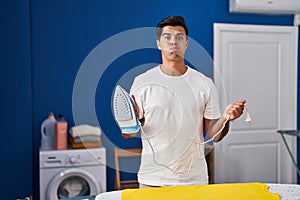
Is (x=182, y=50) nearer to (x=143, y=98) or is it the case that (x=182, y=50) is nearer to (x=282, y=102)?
(x=143, y=98)

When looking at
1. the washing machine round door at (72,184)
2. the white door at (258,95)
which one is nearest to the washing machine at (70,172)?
the washing machine round door at (72,184)

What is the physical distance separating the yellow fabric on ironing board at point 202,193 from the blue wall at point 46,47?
1516mm

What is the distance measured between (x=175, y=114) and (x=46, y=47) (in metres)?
1.93

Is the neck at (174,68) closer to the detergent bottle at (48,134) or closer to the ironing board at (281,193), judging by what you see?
the ironing board at (281,193)

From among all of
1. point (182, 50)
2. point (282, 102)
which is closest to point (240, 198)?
point (182, 50)

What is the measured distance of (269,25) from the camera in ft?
10.6

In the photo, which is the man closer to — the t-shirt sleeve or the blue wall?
the t-shirt sleeve

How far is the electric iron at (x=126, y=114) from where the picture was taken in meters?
1.21

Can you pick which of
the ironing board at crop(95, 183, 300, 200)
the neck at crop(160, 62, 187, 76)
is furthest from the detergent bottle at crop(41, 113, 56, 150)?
the neck at crop(160, 62, 187, 76)

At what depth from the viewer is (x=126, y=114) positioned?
1217mm

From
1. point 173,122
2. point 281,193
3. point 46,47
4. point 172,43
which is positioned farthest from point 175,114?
point 46,47

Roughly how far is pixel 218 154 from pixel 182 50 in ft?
6.46

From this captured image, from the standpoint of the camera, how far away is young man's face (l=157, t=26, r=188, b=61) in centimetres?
134

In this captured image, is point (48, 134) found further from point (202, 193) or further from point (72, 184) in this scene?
point (202, 193)
